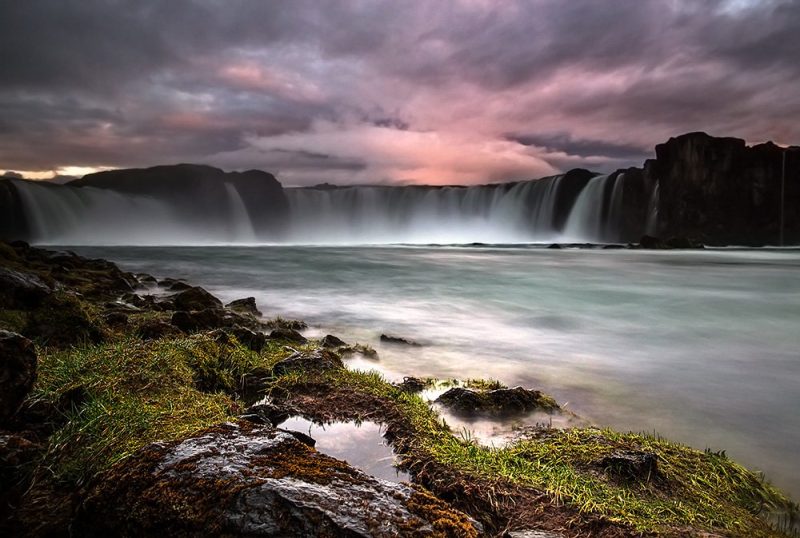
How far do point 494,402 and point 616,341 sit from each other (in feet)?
19.4

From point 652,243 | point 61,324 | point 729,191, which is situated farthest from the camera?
point 729,191

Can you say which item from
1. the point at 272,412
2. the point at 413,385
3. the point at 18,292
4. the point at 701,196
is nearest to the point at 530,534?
the point at 272,412

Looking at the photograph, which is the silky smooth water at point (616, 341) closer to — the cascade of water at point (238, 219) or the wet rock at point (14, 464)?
the wet rock at point (14, 464)

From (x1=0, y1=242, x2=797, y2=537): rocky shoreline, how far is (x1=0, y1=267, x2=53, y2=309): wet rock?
585 mm

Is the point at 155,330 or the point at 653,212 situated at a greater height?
the point at 653,212

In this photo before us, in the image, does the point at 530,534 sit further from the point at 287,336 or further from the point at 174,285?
the point at 174,285

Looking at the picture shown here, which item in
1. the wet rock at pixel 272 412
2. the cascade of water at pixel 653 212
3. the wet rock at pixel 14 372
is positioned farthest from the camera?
the cascade of water at pixel 653 212

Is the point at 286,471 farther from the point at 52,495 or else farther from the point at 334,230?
the point at 334,230

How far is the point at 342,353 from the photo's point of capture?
23.4 ft

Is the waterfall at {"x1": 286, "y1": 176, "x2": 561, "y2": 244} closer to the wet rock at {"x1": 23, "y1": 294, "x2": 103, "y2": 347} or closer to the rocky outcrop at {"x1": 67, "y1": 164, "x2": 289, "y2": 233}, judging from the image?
the rocky outcrop at {"x1": 67, "y1": 164, "x2": 289, "y2": 233}

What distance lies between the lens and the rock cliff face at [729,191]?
62.9 meters

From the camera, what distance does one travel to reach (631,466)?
306cm

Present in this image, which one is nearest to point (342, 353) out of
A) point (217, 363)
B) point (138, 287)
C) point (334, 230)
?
point (217, 363)

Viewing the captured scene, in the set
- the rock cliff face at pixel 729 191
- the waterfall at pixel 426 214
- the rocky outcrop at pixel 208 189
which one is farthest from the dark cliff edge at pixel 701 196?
the rocky outcrop at pixel 208 189
